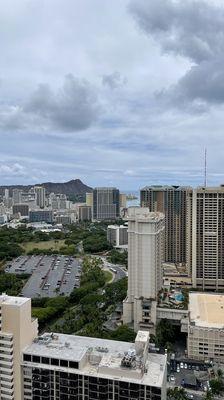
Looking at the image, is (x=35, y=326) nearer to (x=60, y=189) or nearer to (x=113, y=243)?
(x=113, y=243)

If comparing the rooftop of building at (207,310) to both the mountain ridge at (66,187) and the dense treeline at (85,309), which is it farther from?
the mountain ridge at (66,187)

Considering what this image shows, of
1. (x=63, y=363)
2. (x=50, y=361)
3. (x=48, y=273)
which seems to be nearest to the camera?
(x=63, y=363)

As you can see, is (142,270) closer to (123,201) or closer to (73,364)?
(73,364)

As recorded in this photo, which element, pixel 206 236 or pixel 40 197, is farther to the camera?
pixel 40 197

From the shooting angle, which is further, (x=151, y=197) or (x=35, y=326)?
(x=151, y=197)

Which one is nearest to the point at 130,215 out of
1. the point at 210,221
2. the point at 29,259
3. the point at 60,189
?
the point at 210,221

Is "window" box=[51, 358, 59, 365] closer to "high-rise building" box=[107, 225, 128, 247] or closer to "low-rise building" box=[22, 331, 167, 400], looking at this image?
"low-rise building" box=[22, 331, 167, 400]

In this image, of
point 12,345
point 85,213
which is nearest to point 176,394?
point 12,345
